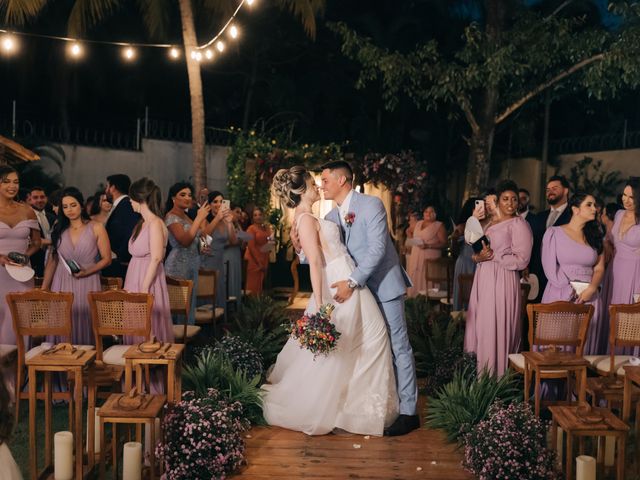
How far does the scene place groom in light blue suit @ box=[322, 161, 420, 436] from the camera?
5645 millimetres

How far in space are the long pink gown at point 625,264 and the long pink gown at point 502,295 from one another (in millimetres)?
1091

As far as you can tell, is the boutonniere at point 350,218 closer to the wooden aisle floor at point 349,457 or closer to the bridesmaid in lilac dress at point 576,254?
the wooden aisle floor at point 349,457

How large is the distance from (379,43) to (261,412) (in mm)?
14419

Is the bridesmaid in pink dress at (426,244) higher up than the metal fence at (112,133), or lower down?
A: lower down

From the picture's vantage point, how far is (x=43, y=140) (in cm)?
1390

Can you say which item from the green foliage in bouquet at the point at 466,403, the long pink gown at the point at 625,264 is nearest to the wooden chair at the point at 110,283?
the green foliage in bouquet at the point at 466,403

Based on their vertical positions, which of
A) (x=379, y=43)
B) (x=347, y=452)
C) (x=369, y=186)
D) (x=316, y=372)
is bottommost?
(x=347, y=452)

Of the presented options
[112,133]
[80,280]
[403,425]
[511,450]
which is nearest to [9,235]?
[80,280]

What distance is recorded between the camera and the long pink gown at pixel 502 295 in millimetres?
6371

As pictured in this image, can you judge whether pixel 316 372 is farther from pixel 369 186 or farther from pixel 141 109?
pixel 141 109

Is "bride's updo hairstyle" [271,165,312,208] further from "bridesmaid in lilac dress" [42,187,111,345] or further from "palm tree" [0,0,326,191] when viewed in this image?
"palm tree" [0,0,326,191]

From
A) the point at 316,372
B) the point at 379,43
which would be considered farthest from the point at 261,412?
the point at 379,43

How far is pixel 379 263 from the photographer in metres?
5.70

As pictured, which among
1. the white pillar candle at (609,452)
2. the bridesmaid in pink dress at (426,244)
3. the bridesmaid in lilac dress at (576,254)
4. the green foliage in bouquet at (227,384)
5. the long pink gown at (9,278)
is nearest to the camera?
the white pillar candle at (609,452)
